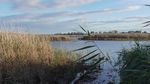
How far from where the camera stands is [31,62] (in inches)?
360

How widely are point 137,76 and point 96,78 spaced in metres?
5.10

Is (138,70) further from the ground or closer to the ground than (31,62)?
further from the ground

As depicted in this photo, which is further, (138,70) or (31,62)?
(31,62)

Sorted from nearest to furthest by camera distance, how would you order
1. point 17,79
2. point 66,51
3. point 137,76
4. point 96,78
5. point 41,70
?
1. point 137,76
2. point 17,79
3. point 41,70
4. point 96,78
5. point 66,51

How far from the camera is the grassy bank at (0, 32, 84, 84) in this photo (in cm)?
859

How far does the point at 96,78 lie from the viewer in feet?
34.2

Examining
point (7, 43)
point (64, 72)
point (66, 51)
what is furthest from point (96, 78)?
point (7, 43)

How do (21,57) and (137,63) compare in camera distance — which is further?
(21,57)

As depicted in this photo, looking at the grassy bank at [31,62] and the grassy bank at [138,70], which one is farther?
the grassy bank at [31,62]

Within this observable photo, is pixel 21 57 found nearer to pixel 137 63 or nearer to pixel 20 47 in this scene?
pixel 20 47

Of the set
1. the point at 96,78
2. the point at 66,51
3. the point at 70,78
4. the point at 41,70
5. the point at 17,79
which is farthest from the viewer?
the point at 66,51

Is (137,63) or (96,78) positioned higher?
(137,63)

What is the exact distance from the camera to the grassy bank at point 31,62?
8.59 m

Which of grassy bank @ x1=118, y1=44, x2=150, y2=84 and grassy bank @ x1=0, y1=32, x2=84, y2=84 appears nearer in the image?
grassy bank @ x1=118, y1=44, x2=150, y2=84
